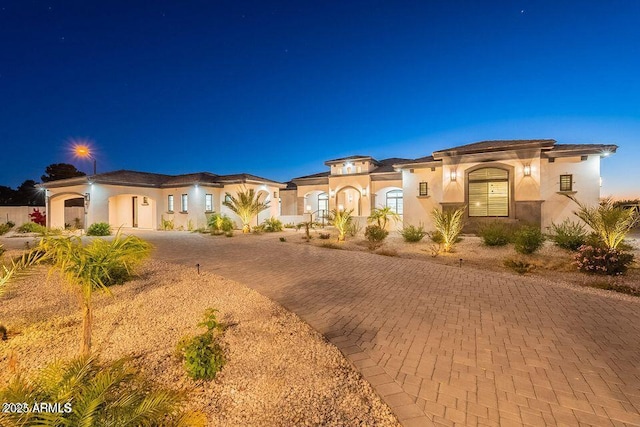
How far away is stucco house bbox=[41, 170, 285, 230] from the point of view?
19.2 meters

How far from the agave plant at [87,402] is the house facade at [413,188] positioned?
45.3 feet

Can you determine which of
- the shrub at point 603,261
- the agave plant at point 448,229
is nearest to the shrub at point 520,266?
the shrub at point 603,261

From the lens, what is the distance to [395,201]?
895 inches

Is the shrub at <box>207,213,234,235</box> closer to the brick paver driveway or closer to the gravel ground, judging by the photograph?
the brick paver driveway

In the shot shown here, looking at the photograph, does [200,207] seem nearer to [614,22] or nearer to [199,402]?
[199,402]

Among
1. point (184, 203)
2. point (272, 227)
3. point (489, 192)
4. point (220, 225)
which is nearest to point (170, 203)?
point (184, 203)

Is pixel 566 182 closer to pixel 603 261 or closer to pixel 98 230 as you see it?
pixel 603 261

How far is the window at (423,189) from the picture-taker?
16656mm

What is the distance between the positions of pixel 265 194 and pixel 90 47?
15416 mm

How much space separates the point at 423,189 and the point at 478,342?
14.0m

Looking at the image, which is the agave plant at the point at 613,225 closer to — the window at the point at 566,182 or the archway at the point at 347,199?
the window at the point at 566,182

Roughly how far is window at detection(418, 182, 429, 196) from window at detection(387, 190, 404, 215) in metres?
5.61

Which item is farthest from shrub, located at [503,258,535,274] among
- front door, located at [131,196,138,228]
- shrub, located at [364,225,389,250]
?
front door, located at [131,196,138,228]

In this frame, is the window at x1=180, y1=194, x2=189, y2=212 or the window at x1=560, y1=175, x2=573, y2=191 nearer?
the window at x1=560, y1=175, x2=573, y2=191
